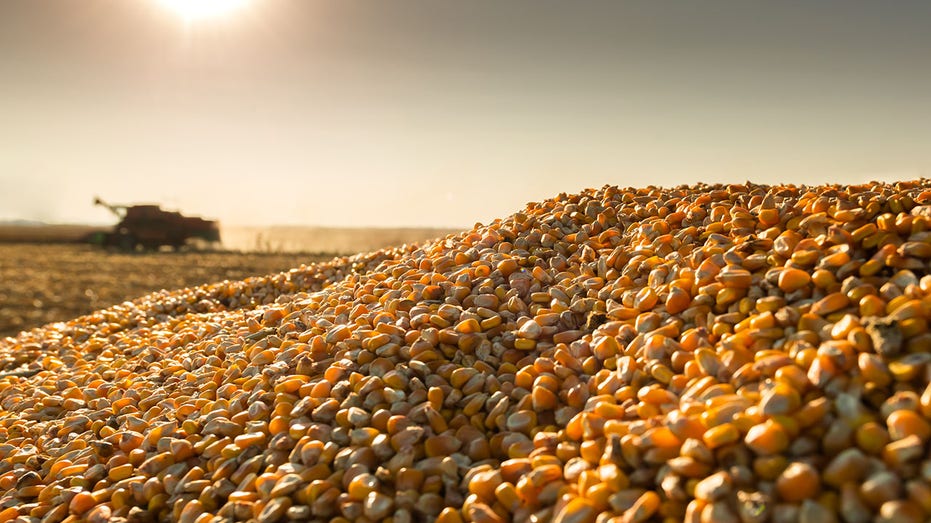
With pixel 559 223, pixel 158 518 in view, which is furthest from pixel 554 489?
pixel 559 223

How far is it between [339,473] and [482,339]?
2.89 ft

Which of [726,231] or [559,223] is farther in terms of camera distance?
[559,223]

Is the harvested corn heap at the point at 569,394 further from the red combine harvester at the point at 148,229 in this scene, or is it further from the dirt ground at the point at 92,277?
the red combine harvester at the point at 148,229

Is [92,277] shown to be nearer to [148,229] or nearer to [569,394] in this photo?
[148,229]

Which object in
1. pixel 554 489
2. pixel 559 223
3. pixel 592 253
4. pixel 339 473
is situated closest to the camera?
pixel 554 489

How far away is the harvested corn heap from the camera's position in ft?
5.57

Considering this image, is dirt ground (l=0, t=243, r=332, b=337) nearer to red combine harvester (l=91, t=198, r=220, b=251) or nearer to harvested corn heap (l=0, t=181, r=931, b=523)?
red combine harvester (l=91, t=198, r=220, b=251)

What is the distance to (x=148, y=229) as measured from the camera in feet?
71.0

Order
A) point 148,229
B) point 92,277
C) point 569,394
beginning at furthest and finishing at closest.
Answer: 1. point 148,229
2. point 92,277
3. point 569,394

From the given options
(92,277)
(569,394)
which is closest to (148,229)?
(92,277)

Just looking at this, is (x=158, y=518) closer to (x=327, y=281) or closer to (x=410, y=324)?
(x=410, y=324)

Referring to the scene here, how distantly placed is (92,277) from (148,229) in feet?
34.6

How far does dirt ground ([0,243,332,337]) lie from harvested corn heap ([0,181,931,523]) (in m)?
5.97

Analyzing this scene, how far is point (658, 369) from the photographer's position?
2.17m
